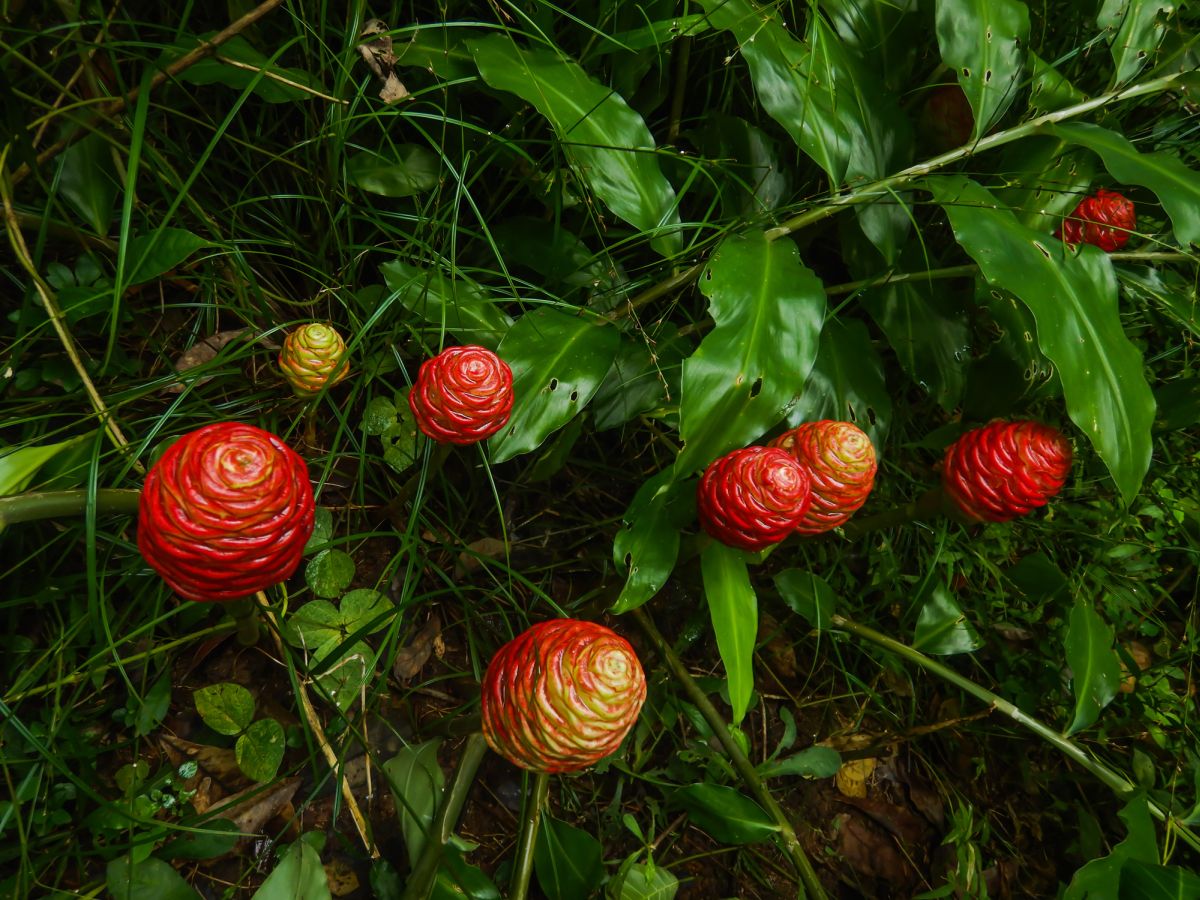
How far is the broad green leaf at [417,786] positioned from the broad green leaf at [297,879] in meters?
0.18

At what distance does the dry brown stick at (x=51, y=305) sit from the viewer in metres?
1.08

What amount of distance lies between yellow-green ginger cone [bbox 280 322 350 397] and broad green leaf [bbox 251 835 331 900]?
63 cm

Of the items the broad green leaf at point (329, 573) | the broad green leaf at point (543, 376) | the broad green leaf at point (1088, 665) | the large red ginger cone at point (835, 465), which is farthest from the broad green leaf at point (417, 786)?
the broad green leaf at point (1088, 665)

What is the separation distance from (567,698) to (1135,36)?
154 cm

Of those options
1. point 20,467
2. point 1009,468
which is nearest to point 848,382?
point 1009,468

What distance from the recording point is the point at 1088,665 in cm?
139

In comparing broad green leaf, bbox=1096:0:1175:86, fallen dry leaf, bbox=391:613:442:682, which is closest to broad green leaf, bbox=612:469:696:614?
fallen dry leaf, bbox=391:613:442:682

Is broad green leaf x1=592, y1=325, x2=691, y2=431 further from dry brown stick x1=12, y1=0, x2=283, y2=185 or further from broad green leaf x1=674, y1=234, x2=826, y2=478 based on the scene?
dry brown stick x1=12, y1=0, x2=283, y2=185

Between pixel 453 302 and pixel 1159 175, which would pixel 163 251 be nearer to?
pixel 453 302

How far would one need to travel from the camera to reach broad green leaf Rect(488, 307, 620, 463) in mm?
1163

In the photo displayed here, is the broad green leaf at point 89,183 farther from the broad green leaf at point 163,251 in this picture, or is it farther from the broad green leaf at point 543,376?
A: the broad green leaf at point 543,376

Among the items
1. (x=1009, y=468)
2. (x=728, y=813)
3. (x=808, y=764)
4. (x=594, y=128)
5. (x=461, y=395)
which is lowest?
(x=808, y=764)

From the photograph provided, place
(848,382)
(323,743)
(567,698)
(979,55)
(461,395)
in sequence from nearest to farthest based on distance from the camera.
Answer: (567,698) < (461,395) < (323,743) < (979,55) < (848,382)

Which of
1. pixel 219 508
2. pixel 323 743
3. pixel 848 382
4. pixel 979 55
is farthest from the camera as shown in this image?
pixel 848 382
